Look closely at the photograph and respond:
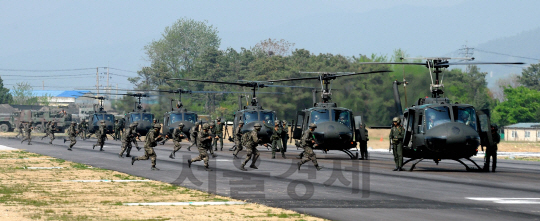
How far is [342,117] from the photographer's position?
30.8m

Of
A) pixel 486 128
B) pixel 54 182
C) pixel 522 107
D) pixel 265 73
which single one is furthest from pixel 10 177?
pixel 522 107

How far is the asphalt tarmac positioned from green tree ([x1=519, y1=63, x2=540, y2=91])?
111490 millimetres

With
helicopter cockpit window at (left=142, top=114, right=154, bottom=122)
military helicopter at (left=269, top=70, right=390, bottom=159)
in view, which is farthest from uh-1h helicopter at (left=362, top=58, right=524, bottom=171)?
helicopter cockpit window at (left=142, top=114, right=154, bottom=122)

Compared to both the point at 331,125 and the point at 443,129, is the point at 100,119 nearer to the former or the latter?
the point at 331,125

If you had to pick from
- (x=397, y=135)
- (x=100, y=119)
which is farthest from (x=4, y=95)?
(x=397, y=135)

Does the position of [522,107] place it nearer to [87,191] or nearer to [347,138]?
[347,138]

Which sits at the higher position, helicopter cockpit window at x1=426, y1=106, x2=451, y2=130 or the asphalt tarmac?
helicopter cockpit window at x1=426, y1=106, x2=451, y2=130

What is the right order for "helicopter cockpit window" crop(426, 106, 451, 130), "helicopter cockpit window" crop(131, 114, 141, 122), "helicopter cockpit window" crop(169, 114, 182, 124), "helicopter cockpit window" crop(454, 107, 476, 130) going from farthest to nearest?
"helicopter cockpit window" crop(131, 114, 141, 122) < "helicopter cockpit window" crop(169, 114, 182, 124) < "helicopter cockpit window" crop(454, 107, 476, 130) < "helicopter cockpit window" crop(426, 106, 451, 130)

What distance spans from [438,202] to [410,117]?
9535 mm

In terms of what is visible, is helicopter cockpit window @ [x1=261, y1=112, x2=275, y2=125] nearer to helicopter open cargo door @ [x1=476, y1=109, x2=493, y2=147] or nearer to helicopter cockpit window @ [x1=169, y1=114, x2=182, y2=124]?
helicopter cockpit window @ [x1=169, y1=114, x2=182, y2=124]

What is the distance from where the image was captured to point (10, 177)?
2134 centimetres

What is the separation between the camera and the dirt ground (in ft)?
40.6

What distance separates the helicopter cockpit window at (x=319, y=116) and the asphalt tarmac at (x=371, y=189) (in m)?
4.35

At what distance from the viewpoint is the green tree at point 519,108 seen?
99.4m
